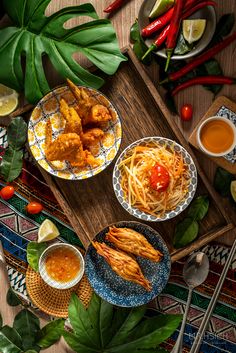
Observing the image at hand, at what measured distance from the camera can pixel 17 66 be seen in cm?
429

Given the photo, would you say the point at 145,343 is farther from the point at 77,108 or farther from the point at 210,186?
the point at 77,108

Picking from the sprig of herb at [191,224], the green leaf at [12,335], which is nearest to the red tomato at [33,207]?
the green leaf at [12,335]

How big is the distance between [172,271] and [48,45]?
1.83m

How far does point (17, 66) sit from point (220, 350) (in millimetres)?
2486

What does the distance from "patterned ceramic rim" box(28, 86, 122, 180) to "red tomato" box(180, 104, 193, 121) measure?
46cm

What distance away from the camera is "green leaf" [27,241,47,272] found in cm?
447

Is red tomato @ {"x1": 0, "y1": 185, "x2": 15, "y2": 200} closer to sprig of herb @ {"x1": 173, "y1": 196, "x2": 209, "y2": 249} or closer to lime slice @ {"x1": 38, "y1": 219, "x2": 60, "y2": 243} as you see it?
lime slice @ {"x1": 38, "y1": 219, "x2": 60, "y2": 243}

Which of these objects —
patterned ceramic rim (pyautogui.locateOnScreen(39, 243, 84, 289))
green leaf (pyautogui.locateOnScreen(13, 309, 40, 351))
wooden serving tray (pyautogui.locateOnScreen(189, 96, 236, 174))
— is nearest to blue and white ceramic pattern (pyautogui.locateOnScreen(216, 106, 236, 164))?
wooden serving tray (pyautogui.locateOnScreen(189, 96, 236, 174))

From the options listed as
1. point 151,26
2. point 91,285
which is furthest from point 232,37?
point 91,285

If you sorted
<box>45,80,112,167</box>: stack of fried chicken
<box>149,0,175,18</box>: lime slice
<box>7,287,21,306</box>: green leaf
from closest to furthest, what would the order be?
1. <box>45,80,112,167</box>: stack of fried chicken
2. <box>149,0,175,18</box>: lime slice
3. <box>7,287,21,306</box>: green leaf

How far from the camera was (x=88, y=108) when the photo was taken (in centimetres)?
425

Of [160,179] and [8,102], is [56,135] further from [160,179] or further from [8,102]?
[160,179]

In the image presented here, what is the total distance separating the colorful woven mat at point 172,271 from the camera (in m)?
4.45

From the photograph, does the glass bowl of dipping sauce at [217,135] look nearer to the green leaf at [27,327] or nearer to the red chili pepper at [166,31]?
the red chili pepper at [166,31]
